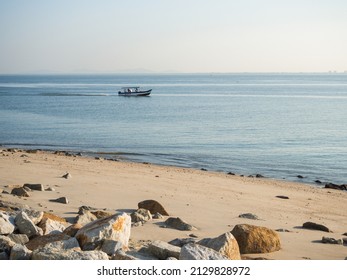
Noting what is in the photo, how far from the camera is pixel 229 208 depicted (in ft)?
42.7

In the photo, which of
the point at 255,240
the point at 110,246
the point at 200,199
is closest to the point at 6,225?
the point at 110,246

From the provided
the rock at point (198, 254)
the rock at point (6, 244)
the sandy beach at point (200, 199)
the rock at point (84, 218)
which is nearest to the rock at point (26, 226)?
the rock at point (6, 244)

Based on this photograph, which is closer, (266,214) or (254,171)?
(266,214)

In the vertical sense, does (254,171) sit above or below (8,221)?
below

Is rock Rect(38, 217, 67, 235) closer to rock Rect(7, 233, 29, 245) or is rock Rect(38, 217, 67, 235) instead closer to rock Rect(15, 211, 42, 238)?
rock Rect(15, 211, 42, 238)

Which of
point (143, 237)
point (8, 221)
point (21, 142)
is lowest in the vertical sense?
point (21, 142)

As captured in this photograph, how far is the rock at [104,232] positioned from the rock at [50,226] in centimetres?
93

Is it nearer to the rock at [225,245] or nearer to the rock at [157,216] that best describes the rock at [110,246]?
the rock at [225,245]

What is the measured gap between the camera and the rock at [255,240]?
8.25 meters

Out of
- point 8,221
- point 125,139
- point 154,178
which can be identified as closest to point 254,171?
point 154,178

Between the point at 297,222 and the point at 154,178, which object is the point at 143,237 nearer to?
the point at 297,222

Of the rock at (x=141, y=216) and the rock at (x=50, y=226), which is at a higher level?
the rock at (x=50, y=226)
